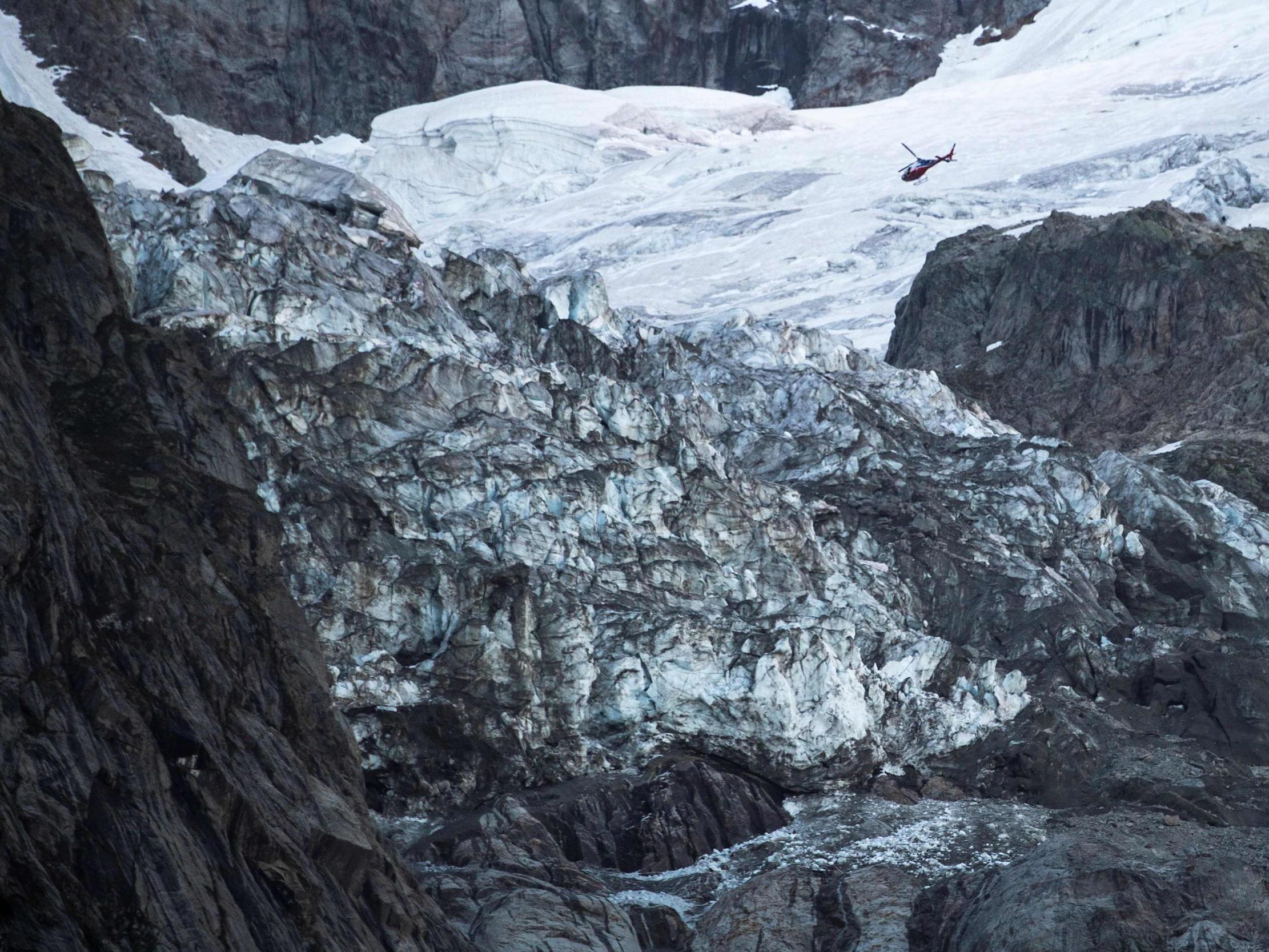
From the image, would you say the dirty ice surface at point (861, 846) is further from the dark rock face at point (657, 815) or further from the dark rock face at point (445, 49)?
the dark rock face at point (445, 49)

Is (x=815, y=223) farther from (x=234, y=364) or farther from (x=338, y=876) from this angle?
(x=338, y=876)

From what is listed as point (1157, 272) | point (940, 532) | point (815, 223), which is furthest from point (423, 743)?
point (815, 223)

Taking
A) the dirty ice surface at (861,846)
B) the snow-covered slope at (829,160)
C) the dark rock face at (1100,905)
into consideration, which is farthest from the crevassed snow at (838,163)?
the dark rock face at (1100,905)

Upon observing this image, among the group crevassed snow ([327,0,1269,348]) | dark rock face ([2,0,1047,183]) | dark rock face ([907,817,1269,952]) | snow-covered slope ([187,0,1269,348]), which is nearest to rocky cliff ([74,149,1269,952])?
dark rock face ([907,817,1269,952])

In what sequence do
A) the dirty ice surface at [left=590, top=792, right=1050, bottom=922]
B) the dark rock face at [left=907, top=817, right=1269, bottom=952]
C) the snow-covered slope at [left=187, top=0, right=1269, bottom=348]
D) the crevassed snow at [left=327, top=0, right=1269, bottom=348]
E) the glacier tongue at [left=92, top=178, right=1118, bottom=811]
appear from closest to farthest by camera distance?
the dark rock face at [left=907, top=817, right=1269, bottom=952], the dirty ice surface at [left=590, top=792, right=1050, bottom=922], the glacier tongue at [left=92, top=178, right=1118, bottom=811], the crevassed snow at [left=327, top=0, right=1269, bottom=348], the snow-covered slope at [left=187, top=0, right=1269, bottom=348]

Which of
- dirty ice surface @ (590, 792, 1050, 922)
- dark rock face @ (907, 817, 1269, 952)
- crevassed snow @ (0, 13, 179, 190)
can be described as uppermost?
crevassed snow @ (0, 13, 179, 190)

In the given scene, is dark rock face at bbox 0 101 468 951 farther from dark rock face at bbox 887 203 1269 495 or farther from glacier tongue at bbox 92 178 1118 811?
dark rock face at bbox 887 203 1269 495

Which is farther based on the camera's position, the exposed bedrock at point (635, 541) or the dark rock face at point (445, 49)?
the dark rock face at point (445, 49)
